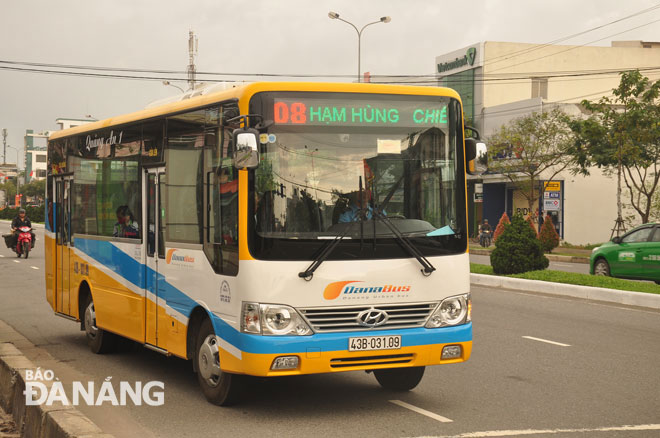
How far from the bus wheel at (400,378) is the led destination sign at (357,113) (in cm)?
228

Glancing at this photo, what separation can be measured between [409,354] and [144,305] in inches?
122

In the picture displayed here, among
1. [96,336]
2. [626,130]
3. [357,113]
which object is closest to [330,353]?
[357,113]

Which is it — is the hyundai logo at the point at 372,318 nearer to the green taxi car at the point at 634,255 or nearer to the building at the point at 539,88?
the green taxi car at the point at 634,255

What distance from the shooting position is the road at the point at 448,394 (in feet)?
23.5

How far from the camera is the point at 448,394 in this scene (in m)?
8.49

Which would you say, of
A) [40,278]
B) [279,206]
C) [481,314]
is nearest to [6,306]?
[40,278]

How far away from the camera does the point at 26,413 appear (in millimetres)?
6773

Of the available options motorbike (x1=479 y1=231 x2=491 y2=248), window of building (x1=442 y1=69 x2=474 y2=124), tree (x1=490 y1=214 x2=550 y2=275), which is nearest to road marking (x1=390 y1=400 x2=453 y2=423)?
tree (x1=490 y1=214 x2=550 y2=275)

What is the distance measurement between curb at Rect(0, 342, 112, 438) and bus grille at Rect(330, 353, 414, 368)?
2.10 meters

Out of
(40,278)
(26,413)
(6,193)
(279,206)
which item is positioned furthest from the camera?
(6,193)

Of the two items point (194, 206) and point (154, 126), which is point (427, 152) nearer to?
point (194, 206)

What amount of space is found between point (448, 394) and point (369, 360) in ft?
4.50

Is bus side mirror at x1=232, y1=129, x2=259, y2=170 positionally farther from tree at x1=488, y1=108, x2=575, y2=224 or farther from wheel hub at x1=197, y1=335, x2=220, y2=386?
tree at x1=488, y1=108, x2=575, y2=224

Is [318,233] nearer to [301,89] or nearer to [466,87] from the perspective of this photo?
[301,89]
